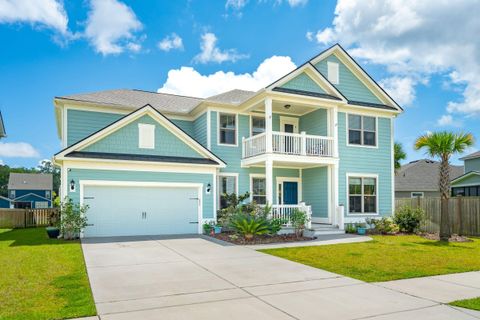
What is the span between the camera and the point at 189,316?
571 centimetres

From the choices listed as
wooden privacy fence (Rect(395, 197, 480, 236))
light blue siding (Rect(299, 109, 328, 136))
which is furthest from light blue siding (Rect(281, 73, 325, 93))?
wooden privacy fence (Rect(395, 197, 480, 236))

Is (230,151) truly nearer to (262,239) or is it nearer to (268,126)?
(268,126)

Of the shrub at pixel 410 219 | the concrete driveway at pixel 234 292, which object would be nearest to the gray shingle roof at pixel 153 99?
the shrub at pixel 410 219

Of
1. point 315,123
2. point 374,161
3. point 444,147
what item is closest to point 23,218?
point 315,123

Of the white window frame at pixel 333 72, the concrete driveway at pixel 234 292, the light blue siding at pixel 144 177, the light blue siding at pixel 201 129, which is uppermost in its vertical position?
the white window frame at pixel 333 72

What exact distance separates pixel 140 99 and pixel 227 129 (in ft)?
16.7

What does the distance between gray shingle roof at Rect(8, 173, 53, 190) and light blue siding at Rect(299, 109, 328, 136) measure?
142 feet

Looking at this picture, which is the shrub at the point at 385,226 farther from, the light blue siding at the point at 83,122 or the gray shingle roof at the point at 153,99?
the light blue siding at the point at 83,122

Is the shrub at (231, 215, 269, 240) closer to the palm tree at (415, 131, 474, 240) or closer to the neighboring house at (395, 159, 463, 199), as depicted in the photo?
the palm tree at (415, 131, 474, 240)

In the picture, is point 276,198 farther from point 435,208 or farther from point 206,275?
point 206,275

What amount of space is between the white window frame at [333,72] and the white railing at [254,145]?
207 inches

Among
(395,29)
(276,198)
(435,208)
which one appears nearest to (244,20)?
(395,29)

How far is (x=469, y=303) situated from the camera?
20.9 ft

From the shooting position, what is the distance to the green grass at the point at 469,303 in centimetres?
618
